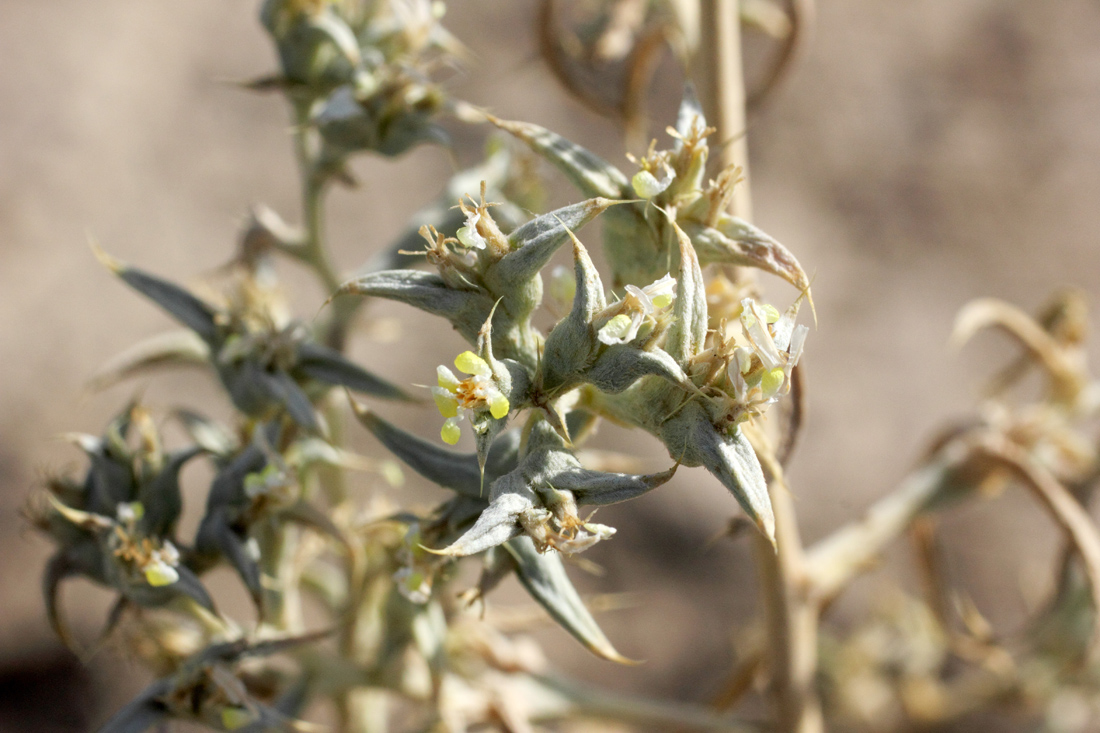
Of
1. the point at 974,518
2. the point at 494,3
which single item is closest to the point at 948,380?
the point at 974,518

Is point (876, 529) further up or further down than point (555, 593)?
further up

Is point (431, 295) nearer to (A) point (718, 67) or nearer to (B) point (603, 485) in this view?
(B) point (603, 485)

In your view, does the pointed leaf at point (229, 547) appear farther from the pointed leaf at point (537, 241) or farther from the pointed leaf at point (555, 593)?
the pointed leaf at point (537, 241)

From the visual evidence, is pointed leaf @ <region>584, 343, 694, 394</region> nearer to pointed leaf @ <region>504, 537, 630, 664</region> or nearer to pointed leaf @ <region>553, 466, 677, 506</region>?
pointed leaf @ <region>553, 466, 677, 506</region>

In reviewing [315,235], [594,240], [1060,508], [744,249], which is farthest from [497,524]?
[594,240]

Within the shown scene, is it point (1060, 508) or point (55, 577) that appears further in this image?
point (1060, 508)

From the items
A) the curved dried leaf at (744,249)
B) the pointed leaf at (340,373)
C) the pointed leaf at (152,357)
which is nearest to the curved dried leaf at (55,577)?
the pointed leaf at (152,357)
